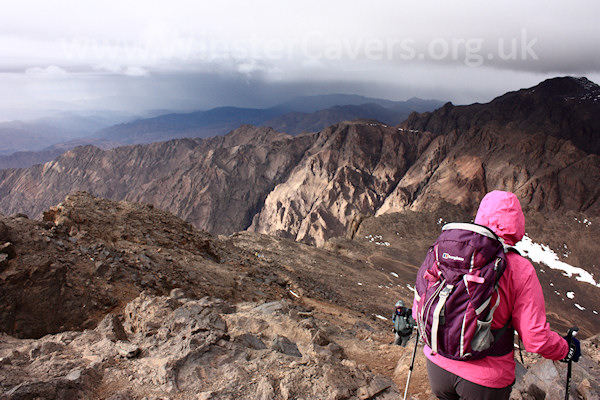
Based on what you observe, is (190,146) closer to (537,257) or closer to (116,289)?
(537,257)

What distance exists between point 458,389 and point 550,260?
54100mm

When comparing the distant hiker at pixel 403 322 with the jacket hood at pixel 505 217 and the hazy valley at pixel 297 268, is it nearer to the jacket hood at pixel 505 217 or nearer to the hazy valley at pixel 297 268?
the hazy valley at pixel 297 268

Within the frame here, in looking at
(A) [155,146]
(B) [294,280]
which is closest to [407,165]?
(B) [294,280]

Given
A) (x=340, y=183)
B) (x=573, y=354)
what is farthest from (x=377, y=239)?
(x=340, y=183)

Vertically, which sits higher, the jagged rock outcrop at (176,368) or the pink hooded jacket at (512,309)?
the pink hooded jacket at (512,309)

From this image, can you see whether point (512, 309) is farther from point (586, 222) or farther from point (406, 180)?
point (406, 180)

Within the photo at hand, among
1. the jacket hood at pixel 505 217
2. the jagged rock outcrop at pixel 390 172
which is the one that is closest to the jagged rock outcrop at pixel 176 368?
the jacket hood at pixel 505 217

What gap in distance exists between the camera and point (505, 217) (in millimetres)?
2635

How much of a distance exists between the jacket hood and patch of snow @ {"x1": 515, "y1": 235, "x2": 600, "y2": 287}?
1796 inches

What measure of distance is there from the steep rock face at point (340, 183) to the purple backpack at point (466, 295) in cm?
7459

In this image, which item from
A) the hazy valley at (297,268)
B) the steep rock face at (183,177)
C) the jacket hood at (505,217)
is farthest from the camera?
the steep rock face at (183,177)

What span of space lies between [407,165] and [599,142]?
43.3 metres

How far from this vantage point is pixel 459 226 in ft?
8.74

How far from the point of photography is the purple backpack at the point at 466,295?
248 cm
